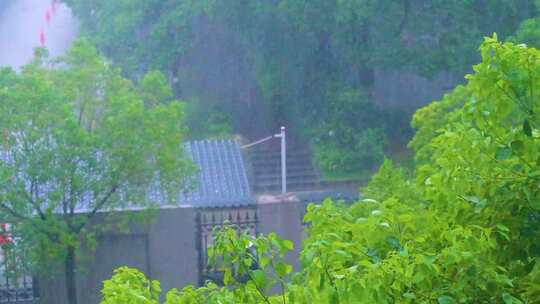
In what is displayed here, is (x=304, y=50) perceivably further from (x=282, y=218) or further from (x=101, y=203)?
(x=101, y=203)

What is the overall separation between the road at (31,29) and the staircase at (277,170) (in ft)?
23.1

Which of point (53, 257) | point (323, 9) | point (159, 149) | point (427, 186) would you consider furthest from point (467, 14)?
point (427, 186)

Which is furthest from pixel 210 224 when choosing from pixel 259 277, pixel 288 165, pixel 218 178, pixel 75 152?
pixel 288 165

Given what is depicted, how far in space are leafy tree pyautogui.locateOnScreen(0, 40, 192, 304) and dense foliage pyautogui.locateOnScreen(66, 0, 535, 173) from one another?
799 cm

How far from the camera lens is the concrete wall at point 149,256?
9.92 m

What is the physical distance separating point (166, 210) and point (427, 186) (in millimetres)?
7052

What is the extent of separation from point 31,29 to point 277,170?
465 inches

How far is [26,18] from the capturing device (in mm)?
27391

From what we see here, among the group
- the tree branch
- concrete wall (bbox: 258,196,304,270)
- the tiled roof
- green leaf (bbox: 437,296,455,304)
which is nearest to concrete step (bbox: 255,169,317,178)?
the tiled roof

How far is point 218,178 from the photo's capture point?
465 inches

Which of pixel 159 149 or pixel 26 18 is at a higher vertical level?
pixel 26 18

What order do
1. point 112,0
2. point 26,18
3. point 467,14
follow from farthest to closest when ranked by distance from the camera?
point 26,18, point 112,0, point 467,14

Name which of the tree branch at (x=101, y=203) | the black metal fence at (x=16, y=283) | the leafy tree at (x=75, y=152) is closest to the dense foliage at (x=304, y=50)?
the leafy tree at (x=75, y=152)

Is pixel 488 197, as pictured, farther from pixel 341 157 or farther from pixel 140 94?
pixel 341 157
